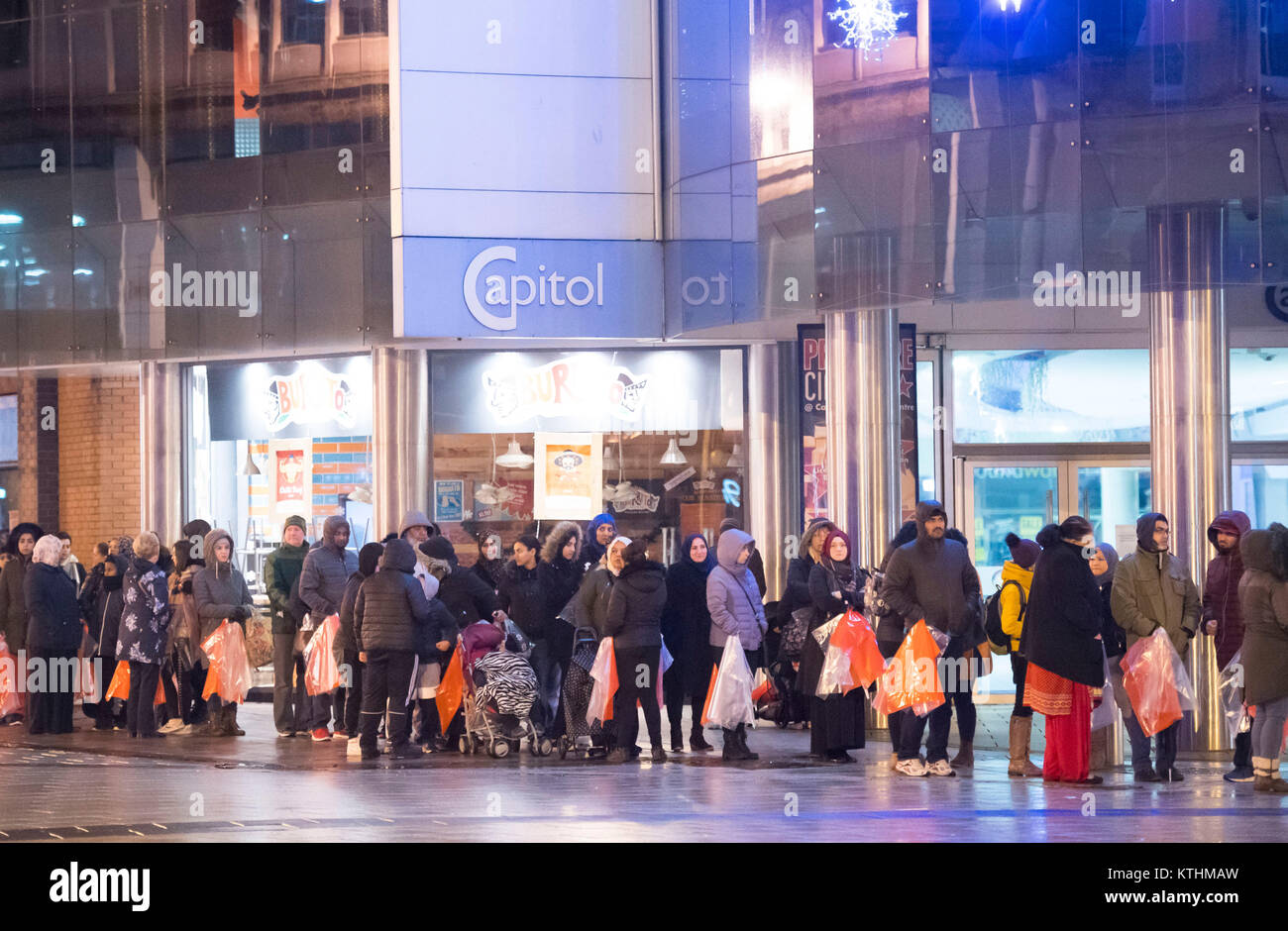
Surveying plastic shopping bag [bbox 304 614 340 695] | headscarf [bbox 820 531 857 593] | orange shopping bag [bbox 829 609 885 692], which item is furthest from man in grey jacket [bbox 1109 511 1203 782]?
plastic shopping bag [bbox 304 614 340 695]

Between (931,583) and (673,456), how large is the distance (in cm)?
721

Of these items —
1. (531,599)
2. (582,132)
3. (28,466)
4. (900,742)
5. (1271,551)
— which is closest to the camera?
(1271,551)

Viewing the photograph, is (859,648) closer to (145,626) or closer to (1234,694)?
(1234,694)

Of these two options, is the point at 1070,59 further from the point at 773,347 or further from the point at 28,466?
the point at 28,466

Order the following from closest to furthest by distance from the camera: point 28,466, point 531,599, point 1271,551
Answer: point 1271,551 → point 531,599 → point 28,466

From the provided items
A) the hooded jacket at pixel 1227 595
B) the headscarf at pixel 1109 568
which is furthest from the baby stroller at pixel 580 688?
the hooded jacket at pixel 1227 595

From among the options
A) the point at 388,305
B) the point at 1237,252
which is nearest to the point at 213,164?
the point at 388,305

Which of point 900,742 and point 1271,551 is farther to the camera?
point 900,742

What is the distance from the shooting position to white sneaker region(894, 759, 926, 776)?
40.4 ft

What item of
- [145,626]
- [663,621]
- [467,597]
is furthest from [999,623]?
[145,626]

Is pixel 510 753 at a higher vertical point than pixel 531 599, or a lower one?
lower

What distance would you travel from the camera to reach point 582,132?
1848cm

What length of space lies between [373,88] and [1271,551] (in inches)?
430

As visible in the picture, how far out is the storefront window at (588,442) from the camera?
62.9 feet
